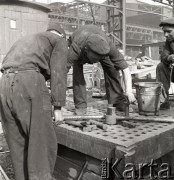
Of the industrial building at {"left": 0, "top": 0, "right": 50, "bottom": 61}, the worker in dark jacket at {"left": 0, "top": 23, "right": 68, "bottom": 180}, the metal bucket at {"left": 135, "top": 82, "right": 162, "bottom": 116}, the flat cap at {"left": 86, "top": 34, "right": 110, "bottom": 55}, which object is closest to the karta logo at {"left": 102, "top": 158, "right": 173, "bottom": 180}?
the worker in dark jacket at {"left": 0, "top": 23, "right": 68, "bottom": 180}

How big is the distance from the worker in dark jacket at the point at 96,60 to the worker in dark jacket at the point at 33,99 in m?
0.53

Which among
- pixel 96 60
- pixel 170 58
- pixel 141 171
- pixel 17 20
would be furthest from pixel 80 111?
pixel 17 20

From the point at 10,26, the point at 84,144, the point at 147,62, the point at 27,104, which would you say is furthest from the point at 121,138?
the point at 10,26

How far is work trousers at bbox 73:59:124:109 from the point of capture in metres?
3.39

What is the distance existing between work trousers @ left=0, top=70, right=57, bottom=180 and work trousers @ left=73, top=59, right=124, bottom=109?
1.13m

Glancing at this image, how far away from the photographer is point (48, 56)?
2.42m

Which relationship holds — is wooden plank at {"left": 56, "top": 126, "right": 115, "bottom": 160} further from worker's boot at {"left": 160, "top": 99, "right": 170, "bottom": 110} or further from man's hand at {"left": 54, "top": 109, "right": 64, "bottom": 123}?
worker's boot at {"left": 160, "top": 99, "right": 170, "bottom": 110}

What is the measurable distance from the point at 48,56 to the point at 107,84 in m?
1.36

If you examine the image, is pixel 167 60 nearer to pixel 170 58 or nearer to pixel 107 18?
pixel 170 58

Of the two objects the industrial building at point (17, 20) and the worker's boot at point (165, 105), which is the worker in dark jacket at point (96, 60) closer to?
the worker's boot at point (165, 105)

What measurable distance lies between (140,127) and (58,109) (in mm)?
900

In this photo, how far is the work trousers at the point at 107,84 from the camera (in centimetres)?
339

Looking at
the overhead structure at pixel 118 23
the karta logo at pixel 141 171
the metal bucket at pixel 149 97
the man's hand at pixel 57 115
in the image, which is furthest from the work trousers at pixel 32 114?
the overhead structure at pixel 118 23

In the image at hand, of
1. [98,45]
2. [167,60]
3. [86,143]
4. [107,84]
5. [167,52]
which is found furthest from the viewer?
[167,52]
